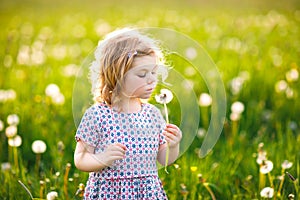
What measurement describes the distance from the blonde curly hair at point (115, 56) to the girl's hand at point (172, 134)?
229 mm

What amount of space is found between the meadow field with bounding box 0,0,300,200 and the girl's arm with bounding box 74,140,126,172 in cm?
17

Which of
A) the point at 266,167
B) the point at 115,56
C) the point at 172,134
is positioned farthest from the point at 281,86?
the point at 115,56

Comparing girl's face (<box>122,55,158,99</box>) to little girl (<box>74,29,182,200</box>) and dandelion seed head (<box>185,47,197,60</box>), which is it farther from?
dandelion seed head (<box>185,47,197,60</box>)

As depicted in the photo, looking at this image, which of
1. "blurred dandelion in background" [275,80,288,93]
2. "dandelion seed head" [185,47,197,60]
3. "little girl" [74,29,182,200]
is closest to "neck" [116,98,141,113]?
"little girl" [74,29,182,200]

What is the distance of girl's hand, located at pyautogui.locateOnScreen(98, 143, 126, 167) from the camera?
6.44 ft

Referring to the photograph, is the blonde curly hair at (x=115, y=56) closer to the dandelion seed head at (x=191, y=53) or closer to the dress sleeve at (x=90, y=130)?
the dress sleeve at (x=90, y=130)

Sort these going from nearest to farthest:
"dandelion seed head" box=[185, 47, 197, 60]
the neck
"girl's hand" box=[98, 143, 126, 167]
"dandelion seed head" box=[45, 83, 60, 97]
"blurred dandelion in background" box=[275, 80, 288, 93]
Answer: "girl's hand" box=[98, 143, 126, 167]
the neck
"dandelion seed head" box=[45, 83, 60, 97]
"blurred dandelion in background" box=[275, 80, 288, 93]
"dandelion seed head" box=[185, 47, 197, 60]

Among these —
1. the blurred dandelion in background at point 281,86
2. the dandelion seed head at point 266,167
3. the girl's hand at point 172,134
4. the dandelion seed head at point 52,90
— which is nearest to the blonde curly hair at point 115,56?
the girl's hand at point 172,134

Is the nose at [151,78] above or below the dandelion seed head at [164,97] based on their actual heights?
above

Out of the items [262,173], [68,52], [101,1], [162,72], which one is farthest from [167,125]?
[101,1]

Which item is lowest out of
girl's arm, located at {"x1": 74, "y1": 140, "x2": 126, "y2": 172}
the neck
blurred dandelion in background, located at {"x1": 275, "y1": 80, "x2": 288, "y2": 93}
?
girl's arm, located at {"x1": 74, "y1": 140, "x2": 126, "y2": 172}

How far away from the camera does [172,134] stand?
6.72 feet

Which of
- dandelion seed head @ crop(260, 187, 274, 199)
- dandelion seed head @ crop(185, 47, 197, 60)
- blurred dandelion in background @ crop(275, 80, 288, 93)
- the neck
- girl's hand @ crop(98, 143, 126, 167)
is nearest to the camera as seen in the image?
girl's hand @ crop(98, 143, 126, 167)

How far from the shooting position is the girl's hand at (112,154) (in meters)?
1.96
